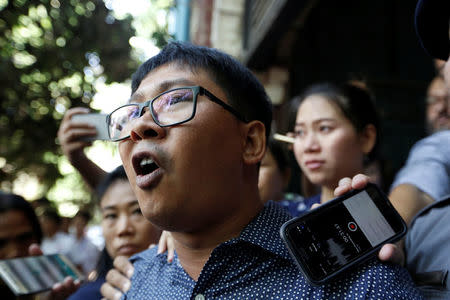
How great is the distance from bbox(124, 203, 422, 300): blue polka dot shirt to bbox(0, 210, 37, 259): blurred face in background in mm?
1509

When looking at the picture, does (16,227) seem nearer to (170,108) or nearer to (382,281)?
(170,108)

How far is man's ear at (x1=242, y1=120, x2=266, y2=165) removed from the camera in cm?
142

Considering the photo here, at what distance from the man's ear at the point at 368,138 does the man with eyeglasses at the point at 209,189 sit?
88 centimetres

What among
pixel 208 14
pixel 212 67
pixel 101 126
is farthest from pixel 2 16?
pixel 208 14

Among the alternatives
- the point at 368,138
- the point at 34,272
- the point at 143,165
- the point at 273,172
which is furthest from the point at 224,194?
the point at 273,172

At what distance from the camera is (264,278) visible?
1252mm

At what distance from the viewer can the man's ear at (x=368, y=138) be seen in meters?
2.15

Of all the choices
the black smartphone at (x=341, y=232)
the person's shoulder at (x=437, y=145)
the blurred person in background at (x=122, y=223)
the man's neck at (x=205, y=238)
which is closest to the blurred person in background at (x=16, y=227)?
the blurred person in background at (x=122, y=223)

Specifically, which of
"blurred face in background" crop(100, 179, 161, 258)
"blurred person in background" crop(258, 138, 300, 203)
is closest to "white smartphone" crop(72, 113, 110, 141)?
"blurred face in background" crop(100, 179, 161, 258)

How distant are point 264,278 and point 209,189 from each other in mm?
310

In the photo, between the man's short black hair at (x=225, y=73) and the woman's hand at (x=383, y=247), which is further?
the man's short black hair at (x=225, y=73)

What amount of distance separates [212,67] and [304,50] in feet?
14.8

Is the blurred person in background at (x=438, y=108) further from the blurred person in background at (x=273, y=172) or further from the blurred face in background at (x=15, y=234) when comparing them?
the blurred face in background at (x=15, y=234)

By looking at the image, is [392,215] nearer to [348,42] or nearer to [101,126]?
[101,126]
